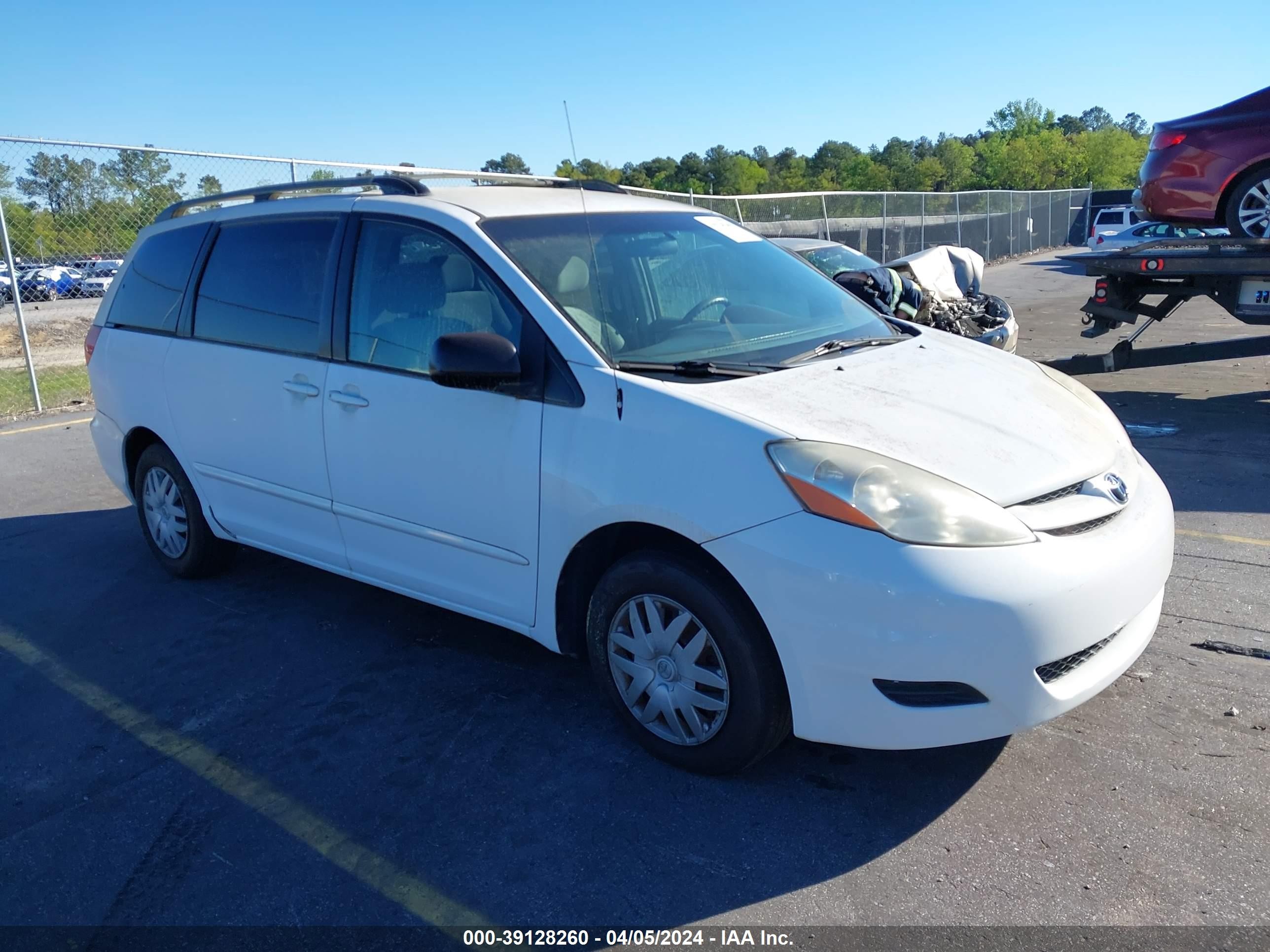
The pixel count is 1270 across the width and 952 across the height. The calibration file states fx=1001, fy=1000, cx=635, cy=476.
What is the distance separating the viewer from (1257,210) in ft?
28.4

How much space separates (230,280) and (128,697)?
6.28 feet

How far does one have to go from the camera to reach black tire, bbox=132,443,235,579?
16.3ft

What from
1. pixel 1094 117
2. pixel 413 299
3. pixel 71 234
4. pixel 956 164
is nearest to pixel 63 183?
pixel 71 234

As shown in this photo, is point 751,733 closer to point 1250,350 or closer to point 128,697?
point 128,697

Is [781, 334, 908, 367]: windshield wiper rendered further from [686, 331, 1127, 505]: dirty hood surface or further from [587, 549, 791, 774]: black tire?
→ [587, 549, 791, 774]: black tire

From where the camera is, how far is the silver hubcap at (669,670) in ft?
10.1

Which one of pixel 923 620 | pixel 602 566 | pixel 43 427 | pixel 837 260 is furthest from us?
pixel 837 260

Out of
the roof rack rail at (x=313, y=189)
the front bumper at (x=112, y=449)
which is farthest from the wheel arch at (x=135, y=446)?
the roof rack rail at (x=313, y=189)

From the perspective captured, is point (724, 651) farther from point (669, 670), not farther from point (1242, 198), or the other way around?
point (1242, 198)

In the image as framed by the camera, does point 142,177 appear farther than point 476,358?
Yes

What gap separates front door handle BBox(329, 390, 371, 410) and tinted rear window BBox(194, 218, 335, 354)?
0.27m

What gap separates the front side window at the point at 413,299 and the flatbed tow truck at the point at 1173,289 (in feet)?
20.5

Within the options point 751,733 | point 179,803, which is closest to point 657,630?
point 751,733

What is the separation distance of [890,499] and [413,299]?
6.70ft
